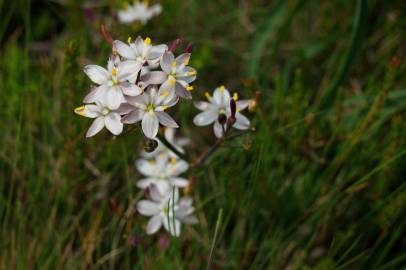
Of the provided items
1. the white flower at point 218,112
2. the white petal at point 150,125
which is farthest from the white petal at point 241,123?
the white petal at point 150,125

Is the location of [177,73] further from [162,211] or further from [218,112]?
[162,211]

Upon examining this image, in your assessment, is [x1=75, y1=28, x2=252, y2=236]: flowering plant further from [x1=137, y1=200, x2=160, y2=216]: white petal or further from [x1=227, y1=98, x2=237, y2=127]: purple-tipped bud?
[x1=137, y1=200, x2=160, y2=216]: white petal

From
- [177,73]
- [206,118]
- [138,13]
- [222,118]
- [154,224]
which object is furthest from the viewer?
[138,13]

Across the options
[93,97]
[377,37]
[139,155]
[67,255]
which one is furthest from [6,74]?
[377,37]

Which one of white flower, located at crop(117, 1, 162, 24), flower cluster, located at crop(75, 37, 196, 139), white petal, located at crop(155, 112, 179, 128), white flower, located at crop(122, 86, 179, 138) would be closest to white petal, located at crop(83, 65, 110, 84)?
flower cluster, located at crop(75, 37, 196, 139)

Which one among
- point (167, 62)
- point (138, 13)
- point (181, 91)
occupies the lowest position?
point (181, 91)

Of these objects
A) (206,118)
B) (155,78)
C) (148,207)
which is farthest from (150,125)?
(148,207)
